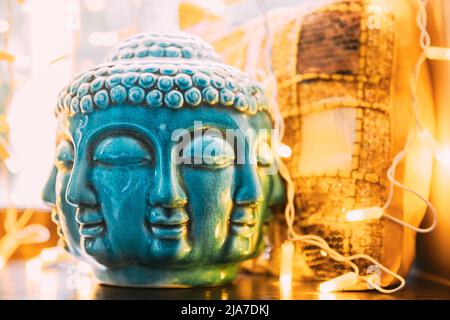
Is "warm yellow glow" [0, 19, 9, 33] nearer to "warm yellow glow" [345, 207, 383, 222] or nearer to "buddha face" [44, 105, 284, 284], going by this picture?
"buddha face" [44, 105, 284, 284]

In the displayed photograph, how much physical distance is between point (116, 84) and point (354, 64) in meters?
0.39

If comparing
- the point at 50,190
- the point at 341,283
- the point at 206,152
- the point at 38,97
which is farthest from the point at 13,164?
the point at 341,283

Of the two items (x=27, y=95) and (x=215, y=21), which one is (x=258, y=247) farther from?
(x=27, y=95)

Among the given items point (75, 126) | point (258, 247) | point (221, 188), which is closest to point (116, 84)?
point (75, 126)

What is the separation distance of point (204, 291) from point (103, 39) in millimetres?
643

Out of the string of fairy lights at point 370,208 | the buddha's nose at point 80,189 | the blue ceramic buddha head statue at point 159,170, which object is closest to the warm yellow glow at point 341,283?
the string of fairy lights at point 370,208

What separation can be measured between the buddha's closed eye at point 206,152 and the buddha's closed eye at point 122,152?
0.17 ft

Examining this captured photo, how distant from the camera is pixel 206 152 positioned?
0.71m

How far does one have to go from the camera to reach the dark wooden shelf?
71 cm

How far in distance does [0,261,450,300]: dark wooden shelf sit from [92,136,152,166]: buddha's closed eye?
18 centimetres

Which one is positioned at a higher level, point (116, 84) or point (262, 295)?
point (116, 84)

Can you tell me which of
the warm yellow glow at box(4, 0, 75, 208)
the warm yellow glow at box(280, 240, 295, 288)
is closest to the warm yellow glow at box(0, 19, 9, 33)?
the warm yellow glow at box(4, 0, 75, 208)

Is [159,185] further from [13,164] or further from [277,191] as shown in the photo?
[13,164]
